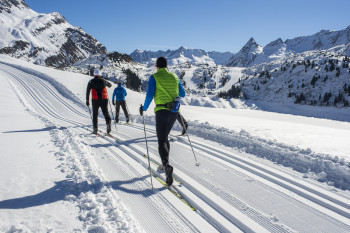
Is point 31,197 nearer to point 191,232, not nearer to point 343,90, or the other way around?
point 191,232

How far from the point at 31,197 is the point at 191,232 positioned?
2.67 m

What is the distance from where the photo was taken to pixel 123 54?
641ft

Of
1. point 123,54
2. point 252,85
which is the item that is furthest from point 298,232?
point 123,54

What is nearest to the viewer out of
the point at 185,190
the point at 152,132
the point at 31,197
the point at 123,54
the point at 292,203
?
the point at 31,197

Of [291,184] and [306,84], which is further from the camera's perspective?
[306,84]

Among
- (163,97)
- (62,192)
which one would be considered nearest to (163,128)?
(163,97)

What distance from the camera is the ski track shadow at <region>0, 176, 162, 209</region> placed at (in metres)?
3.29

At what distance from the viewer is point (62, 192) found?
3.79m

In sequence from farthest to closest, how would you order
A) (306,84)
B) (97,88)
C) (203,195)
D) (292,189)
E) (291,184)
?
(306,84) < (97,88) < (291,184) < (292,189) < (203,195)

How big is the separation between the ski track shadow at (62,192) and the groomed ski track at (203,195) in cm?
3

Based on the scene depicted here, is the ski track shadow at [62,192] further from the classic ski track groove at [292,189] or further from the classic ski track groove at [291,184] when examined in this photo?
the classic ski track groove at [291,184]

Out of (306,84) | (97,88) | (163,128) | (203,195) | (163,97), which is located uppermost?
(306,84)

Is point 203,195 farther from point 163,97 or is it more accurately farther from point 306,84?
point 306,84

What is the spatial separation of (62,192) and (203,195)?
8.37 feet
